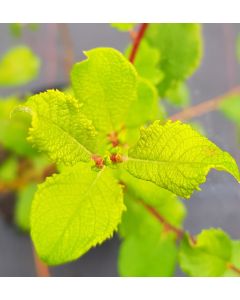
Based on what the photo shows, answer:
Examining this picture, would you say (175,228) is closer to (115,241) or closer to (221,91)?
(115,241)

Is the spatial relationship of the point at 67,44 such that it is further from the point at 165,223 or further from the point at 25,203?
the point at 165,223

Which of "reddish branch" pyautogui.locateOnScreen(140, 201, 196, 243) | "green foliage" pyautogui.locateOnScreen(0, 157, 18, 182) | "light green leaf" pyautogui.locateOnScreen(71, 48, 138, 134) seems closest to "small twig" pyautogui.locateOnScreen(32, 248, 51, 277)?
"green foliage" pyautogui.locateOnScreen(0, 157, 18, 182)

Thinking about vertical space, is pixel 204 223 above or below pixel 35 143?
below

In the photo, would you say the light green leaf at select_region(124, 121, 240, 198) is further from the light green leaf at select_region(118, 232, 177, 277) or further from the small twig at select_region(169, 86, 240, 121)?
the small twig at select_region(169, 86, 240, 121)

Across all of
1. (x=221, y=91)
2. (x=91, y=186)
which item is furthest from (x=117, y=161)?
(x=221, y=91)

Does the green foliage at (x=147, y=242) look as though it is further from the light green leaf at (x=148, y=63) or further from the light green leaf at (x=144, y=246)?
the light green leaf at (x=148, y=63)

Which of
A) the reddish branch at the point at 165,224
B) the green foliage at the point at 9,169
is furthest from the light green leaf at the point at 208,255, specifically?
the green foliage at the point at 9,169

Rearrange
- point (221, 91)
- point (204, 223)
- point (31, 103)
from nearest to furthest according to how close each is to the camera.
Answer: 1. point (31, 103)
2. point (204, 223)
3. point (221, 91)
